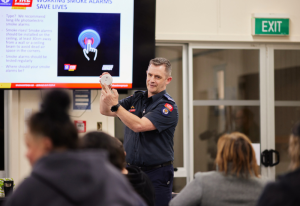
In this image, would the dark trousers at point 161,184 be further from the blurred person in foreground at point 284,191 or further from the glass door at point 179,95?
the blurred person in foreground at point 284,191

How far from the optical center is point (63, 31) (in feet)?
9.00

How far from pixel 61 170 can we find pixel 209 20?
290 centimetres

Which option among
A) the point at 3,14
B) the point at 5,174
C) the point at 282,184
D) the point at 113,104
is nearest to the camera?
the point at 282,184

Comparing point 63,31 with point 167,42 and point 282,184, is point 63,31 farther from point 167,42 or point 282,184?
point 282,184

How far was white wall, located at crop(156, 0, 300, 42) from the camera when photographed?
3.29 meters

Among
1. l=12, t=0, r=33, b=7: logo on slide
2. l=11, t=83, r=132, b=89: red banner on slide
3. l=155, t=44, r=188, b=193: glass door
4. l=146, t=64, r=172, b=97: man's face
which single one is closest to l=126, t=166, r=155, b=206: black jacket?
l=146, t=64, r=172, b=97: man's face

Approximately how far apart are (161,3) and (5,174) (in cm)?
244

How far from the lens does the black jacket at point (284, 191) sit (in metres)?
0.95

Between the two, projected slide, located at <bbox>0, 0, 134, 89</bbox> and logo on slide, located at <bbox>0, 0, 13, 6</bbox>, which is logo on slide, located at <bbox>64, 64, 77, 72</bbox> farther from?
logo on slide, located at <bbox>0, 0, 13, 6</bbox>

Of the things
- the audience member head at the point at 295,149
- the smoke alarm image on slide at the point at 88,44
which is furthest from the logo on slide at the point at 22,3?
the audience member head at the point at 295,149

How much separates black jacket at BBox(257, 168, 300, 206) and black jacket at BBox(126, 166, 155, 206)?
28.6 inches

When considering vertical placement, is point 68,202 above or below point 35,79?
below

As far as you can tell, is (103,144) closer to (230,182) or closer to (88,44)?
(230,182)

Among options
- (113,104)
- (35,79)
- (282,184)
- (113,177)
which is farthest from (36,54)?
(282,184)
